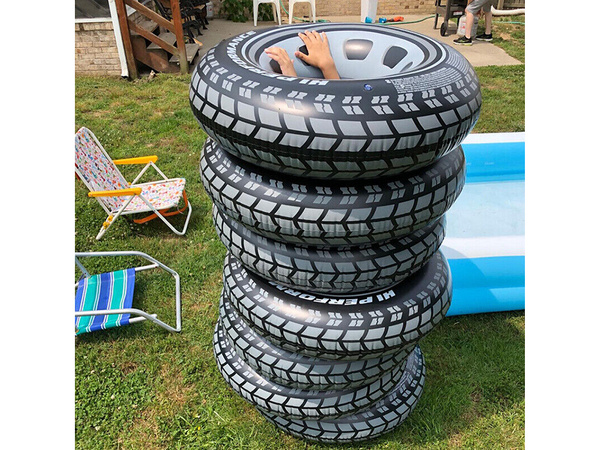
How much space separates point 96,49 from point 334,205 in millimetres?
8196

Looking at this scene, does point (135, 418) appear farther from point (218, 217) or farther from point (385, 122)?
point (385, 122)

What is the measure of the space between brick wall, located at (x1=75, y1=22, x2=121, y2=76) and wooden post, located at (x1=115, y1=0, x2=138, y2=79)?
1.02 ft

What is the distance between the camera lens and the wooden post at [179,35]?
780cm

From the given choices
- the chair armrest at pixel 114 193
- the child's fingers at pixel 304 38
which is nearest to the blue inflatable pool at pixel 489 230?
the child's fingers at pixel 304 38

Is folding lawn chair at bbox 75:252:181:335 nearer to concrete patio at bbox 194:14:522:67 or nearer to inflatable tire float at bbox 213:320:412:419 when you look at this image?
inflatable tire float at bbox 213:320:412:419

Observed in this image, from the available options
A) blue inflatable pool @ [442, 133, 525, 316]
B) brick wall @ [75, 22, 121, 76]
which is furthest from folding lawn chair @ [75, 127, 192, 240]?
brick wall @ [75, 22, 121, 76]

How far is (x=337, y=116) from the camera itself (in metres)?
1.61

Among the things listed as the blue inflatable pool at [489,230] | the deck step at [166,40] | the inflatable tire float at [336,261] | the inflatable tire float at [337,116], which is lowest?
the blue inflatable pool at [489,230]

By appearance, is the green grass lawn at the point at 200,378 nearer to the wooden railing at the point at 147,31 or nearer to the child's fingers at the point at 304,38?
the child's fingers at the point at 304,38

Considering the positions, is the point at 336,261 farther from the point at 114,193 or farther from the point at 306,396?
the point at 114,193

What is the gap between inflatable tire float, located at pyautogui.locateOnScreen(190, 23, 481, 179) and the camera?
1611mm

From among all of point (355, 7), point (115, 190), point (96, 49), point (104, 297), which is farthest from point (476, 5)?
point (104, 297)

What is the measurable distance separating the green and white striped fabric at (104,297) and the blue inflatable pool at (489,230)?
2491 millimetres

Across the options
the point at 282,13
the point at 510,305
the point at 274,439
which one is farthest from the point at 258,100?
the point at 282,13
